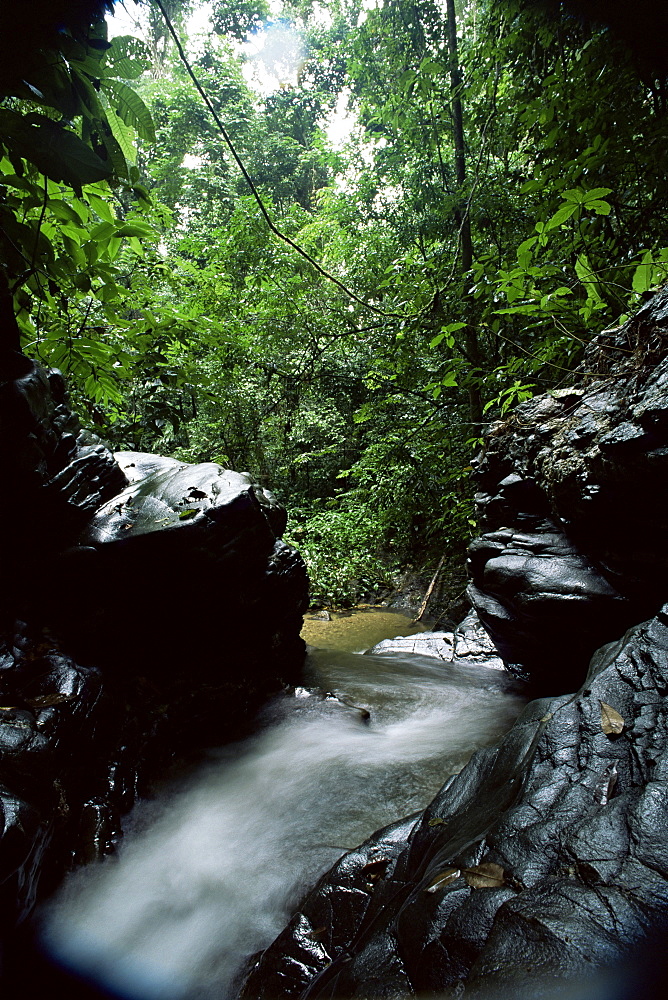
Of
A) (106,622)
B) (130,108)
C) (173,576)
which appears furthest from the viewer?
(173,576)

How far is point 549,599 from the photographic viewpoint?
3.20 m

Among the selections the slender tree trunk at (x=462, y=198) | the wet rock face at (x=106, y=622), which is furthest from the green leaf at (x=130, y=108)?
the slender tree trunk at (x=462, y=198)

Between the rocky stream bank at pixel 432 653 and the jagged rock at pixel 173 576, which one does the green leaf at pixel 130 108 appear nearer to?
the rocky stream bank at pixel 432 653

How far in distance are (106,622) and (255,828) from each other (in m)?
1.66

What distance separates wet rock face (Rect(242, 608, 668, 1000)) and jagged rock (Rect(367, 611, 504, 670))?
9.22ft

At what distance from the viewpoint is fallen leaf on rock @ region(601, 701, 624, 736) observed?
1.65 meters

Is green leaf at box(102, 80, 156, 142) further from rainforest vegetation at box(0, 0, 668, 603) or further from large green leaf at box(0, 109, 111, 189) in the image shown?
large green leaf at box(0, 109, 111, 189)

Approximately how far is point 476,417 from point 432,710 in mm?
4132

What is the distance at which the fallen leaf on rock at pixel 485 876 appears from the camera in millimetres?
1272

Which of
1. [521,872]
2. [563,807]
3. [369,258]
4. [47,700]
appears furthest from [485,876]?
[369,258]

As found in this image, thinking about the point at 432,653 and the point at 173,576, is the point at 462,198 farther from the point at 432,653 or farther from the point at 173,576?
the point at 173,576

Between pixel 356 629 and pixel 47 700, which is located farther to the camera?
pixel 356 629

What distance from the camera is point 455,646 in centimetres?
516

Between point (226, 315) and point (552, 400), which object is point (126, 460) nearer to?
point (552, 400)
